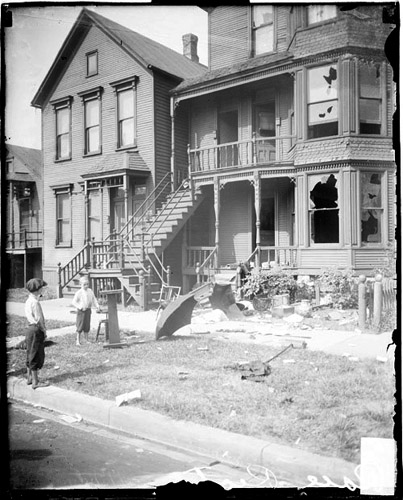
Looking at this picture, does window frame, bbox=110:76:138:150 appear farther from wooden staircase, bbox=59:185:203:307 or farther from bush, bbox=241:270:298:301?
bush, bbox=241:270:298:301

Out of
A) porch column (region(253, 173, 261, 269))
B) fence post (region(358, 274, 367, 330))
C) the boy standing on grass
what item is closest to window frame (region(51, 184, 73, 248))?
the boy standing on grass

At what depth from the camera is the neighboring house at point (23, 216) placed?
204 inches

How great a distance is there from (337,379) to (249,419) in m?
1.46

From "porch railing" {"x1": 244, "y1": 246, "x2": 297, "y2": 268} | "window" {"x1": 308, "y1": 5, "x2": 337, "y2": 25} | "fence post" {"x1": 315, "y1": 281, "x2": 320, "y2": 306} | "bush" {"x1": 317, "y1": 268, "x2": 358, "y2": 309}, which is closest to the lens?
"window" {"x1": 308, "y1": 5, "x2": 337, "y2": 25}

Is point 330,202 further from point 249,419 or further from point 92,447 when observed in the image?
point 92,447

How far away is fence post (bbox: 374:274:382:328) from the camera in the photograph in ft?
17.4

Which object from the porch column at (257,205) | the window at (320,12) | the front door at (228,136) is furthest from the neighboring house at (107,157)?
the window at (320,12)

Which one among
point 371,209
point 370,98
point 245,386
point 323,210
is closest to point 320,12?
point 370,98

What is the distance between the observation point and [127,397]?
203 inches

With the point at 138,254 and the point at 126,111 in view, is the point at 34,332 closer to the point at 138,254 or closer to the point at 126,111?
the point at 138,254

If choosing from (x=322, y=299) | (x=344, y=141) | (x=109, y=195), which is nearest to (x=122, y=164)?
(x=109, y=195)

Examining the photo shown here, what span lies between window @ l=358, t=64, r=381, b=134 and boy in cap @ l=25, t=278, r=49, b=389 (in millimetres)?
4741

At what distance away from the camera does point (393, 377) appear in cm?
464

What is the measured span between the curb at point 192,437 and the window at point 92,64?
4977 millimetres
